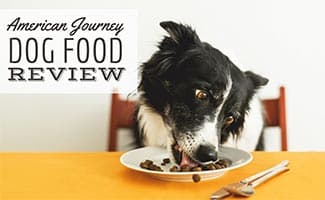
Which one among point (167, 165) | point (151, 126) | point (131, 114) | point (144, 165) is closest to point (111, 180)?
point (144, 165)

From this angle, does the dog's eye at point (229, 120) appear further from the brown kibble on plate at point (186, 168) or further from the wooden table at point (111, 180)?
the brown kibble on plate at point (186, 168)

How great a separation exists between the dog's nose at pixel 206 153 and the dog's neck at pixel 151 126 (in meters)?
0.39

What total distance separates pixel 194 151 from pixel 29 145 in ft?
3.45

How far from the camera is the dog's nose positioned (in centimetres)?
106

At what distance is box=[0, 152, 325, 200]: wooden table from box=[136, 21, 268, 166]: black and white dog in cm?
14

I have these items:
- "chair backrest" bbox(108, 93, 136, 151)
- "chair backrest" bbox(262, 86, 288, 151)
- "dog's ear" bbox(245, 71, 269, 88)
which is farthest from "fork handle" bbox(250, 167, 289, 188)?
"chair backrest" bbox(108, 93, 136, 151)

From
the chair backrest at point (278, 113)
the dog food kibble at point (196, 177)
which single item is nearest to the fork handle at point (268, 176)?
the dog food kibble at point (196, 177)

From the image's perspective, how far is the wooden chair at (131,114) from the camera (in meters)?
1.64

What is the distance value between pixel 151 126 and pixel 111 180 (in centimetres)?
57

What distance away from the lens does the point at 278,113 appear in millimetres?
1646

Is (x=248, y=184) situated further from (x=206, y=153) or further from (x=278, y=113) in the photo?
(x=278, y=113)

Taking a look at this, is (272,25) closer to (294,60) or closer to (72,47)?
(294,60)

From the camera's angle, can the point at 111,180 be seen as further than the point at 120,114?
No

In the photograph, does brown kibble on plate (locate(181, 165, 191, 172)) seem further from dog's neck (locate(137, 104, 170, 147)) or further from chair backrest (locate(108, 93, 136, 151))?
chair backrest (locate(108, 93, 136, 151))
